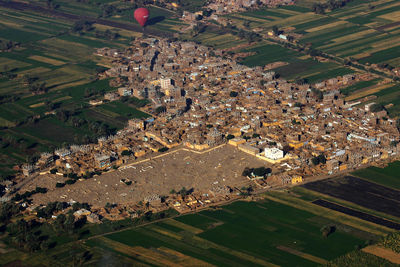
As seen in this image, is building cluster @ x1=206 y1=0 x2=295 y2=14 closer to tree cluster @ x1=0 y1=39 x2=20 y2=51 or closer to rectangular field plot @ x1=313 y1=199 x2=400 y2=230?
tree cluster @ x1=0 y1=39 x2=20 y2=51

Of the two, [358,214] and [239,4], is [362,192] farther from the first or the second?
[239,4]

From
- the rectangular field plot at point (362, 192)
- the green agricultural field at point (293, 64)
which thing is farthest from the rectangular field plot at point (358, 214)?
the green agricultural field at point (293, 64)

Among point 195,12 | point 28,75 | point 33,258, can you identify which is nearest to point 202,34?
point 195,12

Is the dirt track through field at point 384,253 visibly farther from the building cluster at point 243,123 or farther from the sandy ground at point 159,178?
the sandy ground at point 159,178

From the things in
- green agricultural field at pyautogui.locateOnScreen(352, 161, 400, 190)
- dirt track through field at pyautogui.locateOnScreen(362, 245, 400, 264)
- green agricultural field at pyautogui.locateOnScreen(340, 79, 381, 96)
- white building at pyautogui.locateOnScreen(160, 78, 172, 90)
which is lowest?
dirt track through field at pyautogui.locateOnScreen(362, 245, 400, 264)

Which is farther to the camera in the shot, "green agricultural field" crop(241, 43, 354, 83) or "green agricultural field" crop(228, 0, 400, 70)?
"green agricultural field" crop(228, 0, 400, 70)

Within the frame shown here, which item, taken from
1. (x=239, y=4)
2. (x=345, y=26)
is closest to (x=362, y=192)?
(x=345, y=26)

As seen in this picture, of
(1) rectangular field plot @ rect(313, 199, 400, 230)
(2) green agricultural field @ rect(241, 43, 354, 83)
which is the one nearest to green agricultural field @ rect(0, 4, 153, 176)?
(2) green agricultural field @ rect(241, 43, 354, 83)

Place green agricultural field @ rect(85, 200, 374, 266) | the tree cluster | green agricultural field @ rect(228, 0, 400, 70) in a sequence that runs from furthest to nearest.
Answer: the tree cluster → green agricultural field @ rect(228, 0, 400, 70) → green agricultural field @ rect(85, 200, 374, 266)
